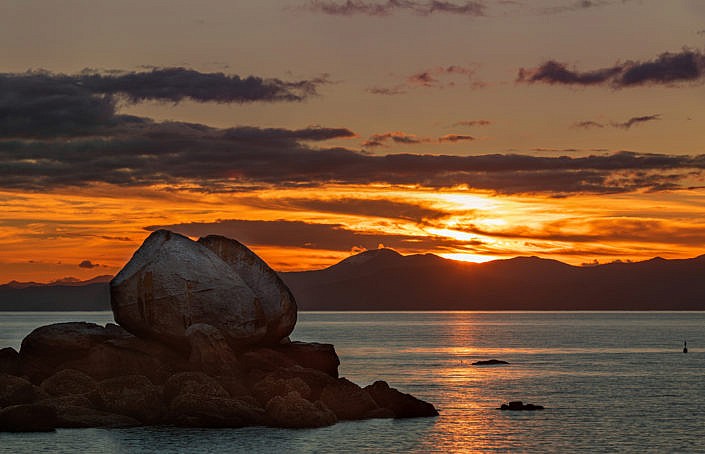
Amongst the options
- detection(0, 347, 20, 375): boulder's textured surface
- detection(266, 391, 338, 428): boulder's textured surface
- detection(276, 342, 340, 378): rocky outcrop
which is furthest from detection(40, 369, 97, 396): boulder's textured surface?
detection(276, 342, 340, 378): rocky outcrop

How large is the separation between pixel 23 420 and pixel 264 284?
15587 millimetres

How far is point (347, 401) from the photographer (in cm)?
5303

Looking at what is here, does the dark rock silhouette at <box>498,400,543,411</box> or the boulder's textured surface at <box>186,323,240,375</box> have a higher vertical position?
the boulder's textured surface at <box>186,323,240,375</box>

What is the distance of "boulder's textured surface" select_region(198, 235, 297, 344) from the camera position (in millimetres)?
57688

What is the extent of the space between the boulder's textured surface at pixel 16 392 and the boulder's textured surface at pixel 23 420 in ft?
6.50

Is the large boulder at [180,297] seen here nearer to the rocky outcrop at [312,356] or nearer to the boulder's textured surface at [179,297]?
Answer: the boulder's textured surface at [179,297]

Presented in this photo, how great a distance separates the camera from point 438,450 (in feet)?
152

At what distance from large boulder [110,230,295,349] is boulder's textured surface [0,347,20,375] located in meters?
6.10

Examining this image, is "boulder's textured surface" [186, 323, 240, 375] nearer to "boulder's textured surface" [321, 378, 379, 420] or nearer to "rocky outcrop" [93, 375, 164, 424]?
"rocky outcrop" [93, 375, 164, 424]

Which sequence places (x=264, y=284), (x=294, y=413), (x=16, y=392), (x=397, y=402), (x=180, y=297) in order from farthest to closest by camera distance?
1. (x=264, y=284)
2. (x=397, y=402)
3. (x=180, y=297)
4. (x=16, y=392)
5. (x=294, y=413)

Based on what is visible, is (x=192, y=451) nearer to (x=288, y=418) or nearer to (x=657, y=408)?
(x=288, y=418)

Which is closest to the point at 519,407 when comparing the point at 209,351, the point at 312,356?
the point at 312,356

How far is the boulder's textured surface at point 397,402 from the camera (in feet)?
180

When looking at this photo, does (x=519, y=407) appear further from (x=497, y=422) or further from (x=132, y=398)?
(x=132, y=398)
